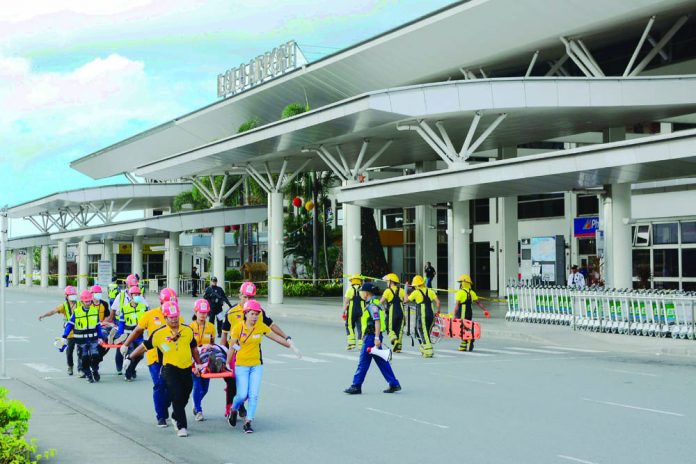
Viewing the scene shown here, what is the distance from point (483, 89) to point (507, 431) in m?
20.6

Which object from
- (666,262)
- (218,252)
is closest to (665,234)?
(666,262)

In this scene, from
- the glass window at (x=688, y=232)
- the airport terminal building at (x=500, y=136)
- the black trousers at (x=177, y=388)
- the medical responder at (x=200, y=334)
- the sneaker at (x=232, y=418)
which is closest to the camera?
the black trousers at (x=177, y=388)

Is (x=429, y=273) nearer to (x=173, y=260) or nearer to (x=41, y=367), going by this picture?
(x=173, y=260)

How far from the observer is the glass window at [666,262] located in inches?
1591

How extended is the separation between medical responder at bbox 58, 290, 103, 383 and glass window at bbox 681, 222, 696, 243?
30.0 m

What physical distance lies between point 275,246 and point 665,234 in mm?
18972

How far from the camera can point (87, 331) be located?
16531 mm

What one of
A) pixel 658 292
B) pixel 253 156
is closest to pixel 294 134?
pixel 253 156

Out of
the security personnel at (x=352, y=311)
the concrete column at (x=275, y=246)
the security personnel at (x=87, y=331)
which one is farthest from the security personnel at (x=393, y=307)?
the concrete column at (x=275, y=246)

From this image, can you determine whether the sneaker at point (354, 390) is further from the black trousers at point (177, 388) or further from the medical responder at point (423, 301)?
the medical responder at point (423, 301)

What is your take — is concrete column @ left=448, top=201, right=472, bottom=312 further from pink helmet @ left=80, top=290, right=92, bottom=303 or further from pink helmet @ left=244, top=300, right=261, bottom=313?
pink helmet @ left=244, top=300, right=261, bottom=313

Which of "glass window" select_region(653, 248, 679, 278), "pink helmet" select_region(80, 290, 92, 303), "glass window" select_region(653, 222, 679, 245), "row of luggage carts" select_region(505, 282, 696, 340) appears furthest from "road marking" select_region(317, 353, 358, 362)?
"glass window" select_region(653, 222, 679, 245)

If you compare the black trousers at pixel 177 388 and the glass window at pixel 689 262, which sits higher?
the glass window at pixel 689 262

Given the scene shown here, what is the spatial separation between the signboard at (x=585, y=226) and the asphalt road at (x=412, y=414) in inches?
1082
